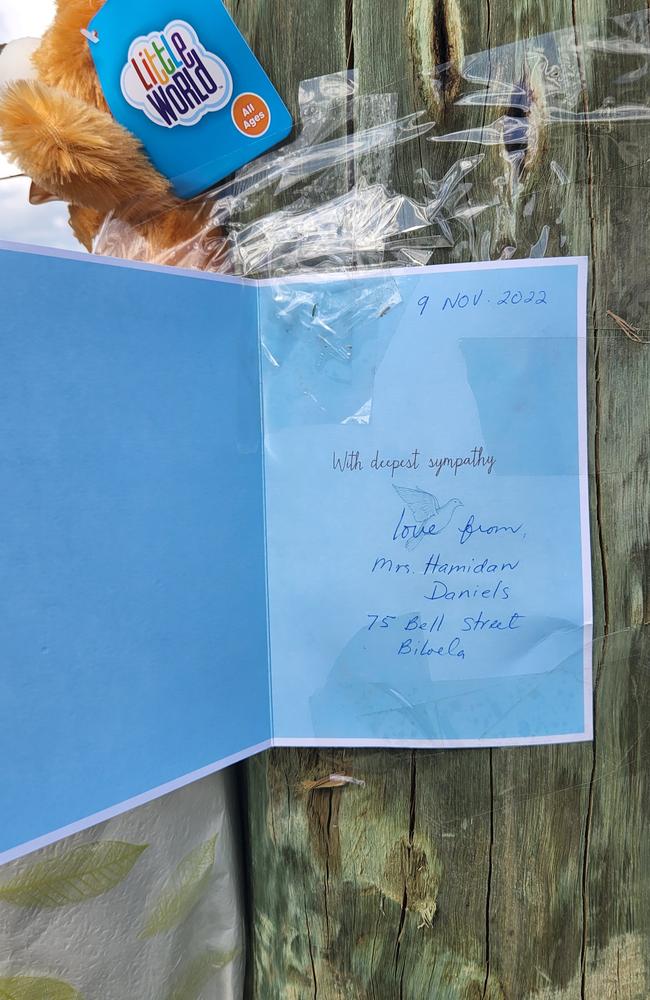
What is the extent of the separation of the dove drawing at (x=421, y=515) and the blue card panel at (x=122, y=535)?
0.14 meters

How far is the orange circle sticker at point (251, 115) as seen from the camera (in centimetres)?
59

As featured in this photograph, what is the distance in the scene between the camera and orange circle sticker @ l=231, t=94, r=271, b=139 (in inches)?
23.2

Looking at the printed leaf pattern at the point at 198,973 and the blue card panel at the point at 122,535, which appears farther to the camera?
the printed leaf pattern at the point at 198,973

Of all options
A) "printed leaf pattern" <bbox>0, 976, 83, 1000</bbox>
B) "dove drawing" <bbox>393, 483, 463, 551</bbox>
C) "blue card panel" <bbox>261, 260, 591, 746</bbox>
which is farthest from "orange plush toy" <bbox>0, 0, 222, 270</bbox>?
"printed leaf pattern" <bbox>0, 976, 83, 1000</bbox>

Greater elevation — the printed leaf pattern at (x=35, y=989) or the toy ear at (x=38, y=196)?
the toy ear at (x=38, y=196)

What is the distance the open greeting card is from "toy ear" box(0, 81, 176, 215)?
11 centimetres

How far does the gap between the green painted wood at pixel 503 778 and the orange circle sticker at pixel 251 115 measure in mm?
29

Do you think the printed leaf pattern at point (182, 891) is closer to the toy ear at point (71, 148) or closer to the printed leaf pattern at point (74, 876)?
the printed leaf pattern at point (74, 876)

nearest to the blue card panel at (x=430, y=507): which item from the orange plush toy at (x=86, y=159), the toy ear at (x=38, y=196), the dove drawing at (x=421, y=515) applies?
the dove drawing at (x=421, y=515)

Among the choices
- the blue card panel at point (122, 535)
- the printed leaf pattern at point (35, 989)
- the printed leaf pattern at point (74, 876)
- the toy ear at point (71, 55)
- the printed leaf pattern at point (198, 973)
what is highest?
the toy ear at point (71, 55)

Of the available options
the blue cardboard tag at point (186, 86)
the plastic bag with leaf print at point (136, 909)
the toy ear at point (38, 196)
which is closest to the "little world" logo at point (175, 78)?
the blue cardboard tag at point (186, 86)

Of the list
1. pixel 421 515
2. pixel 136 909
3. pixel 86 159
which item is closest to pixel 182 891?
pixel 136 909

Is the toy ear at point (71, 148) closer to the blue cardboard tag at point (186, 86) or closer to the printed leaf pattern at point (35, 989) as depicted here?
the blue cardboard tag at point (186, 86)

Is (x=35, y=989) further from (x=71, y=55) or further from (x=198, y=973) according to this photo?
(x=71, y=55)
